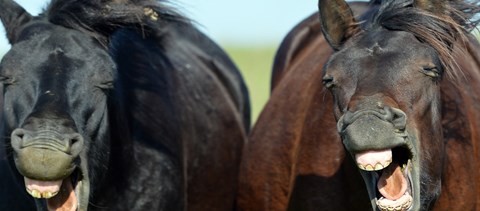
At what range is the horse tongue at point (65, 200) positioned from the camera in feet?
20.7

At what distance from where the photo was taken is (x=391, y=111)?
19.1 ft

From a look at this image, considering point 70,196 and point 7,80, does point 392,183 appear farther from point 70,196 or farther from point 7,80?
point 7,80

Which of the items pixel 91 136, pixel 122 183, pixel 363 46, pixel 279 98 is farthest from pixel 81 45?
pixel 279 98

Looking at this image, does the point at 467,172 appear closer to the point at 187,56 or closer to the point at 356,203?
the point at 356,203

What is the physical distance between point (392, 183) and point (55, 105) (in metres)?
1.95

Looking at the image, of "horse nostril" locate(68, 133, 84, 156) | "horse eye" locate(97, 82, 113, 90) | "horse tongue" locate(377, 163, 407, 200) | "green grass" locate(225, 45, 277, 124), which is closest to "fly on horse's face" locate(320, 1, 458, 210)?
"horse tongue" locate(377, 163, 407, 200)

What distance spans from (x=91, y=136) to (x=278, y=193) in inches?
74.8

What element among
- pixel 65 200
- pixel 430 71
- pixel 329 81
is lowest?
pixel 65 200

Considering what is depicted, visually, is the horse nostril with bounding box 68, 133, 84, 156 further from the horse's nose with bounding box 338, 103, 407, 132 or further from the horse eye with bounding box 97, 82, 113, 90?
the horse's nose with bounding box 338, 103, 407, 132

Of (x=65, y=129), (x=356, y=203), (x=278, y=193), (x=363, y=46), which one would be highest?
(x=363, y=46)

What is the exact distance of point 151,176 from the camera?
7508 mm

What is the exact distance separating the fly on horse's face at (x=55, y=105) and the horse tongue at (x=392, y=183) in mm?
1696

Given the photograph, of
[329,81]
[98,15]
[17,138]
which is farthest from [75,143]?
[329,81]

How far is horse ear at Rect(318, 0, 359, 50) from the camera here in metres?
6.50
